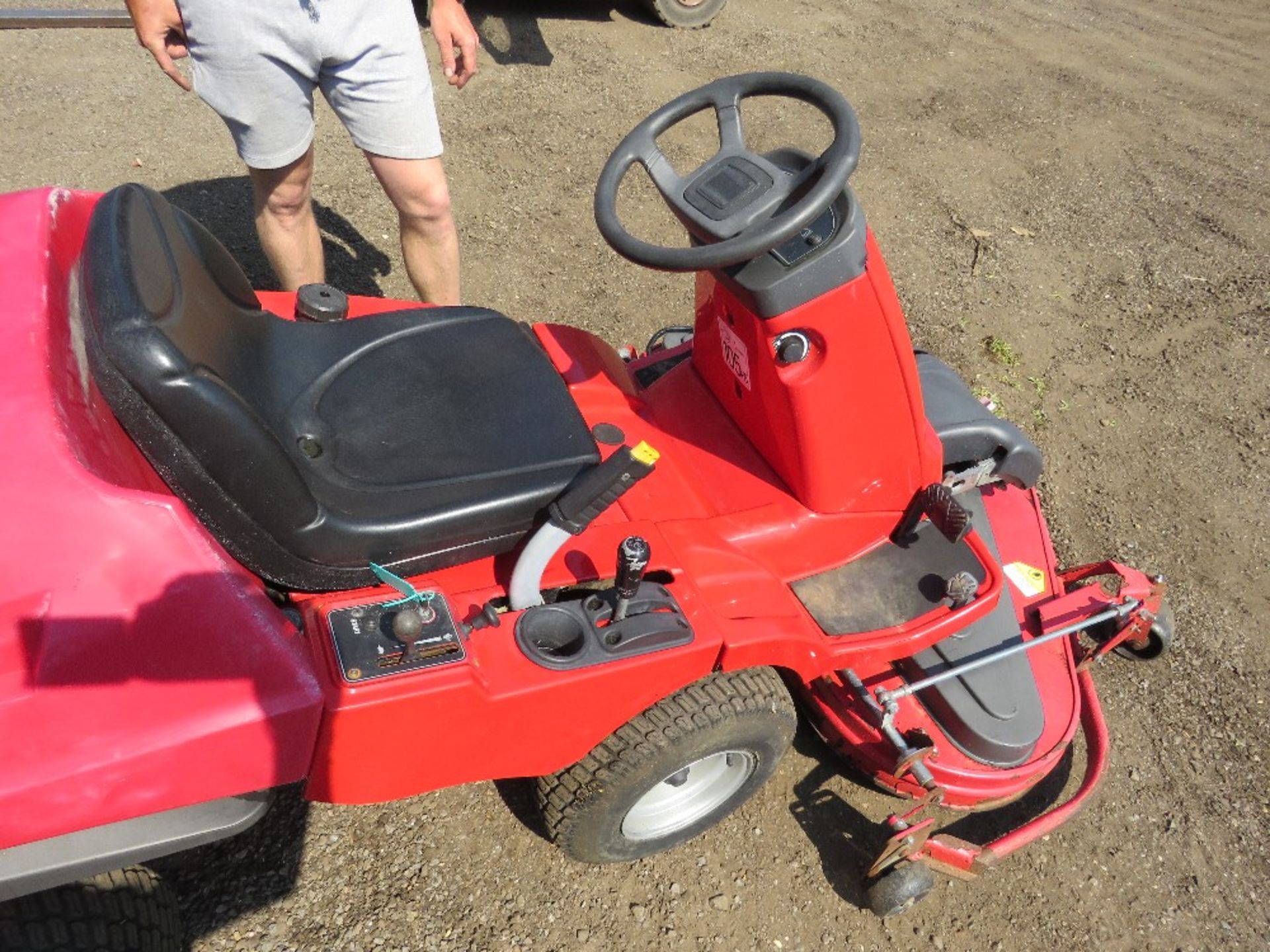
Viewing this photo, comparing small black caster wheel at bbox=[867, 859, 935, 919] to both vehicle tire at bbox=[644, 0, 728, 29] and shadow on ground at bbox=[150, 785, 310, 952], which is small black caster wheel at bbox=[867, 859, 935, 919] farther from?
vehicle tire at bbox=[644, 0, 728, 29]

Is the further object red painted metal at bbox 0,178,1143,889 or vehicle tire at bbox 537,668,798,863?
A: vehicle tire at bbox 537,668,798,863

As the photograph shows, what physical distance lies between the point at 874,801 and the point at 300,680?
1615mm

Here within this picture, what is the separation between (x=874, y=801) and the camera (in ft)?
8.03

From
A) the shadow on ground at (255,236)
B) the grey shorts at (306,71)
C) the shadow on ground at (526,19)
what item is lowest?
the shadow on ground at (255,236)

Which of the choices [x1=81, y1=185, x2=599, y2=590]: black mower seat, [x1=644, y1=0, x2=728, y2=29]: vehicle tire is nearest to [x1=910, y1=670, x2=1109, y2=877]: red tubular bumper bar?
[x1=81, y1=185, x2=599, y2=590]: black mower seat

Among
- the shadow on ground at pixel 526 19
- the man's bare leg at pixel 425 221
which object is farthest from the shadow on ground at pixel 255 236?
the shadow on ground at pixel 526 19

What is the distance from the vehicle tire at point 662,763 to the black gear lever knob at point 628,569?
26 centimetres

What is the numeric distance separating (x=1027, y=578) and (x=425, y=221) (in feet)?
6.83

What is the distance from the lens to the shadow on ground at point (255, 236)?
150 inches

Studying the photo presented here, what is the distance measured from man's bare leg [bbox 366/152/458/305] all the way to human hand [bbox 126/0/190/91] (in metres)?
0.55

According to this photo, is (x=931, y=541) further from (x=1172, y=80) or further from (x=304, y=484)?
(x=1172, y=80)

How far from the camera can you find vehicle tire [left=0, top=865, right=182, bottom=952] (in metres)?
1.55

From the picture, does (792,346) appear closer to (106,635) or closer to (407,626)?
(407,626)

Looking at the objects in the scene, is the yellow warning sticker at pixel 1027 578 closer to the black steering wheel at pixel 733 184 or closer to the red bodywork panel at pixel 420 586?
the red bodywork panel at pixel 420 586
